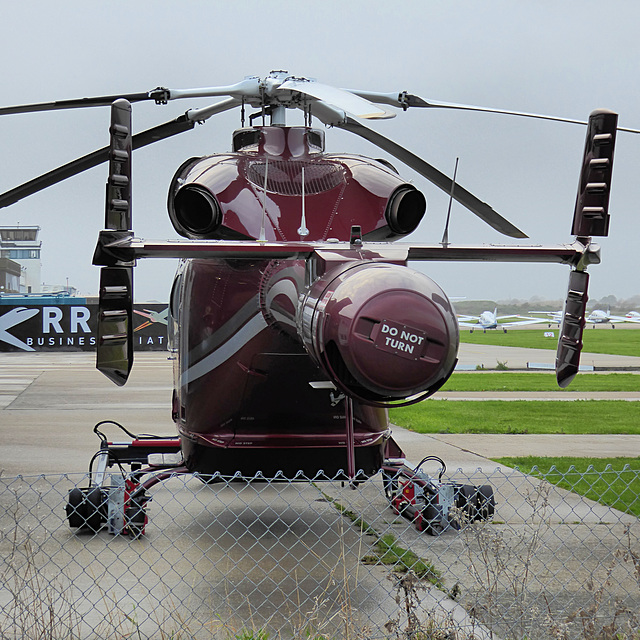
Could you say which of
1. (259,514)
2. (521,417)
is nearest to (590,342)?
(521,417)

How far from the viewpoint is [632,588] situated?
5332mm

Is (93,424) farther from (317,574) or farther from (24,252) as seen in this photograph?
(24,252)

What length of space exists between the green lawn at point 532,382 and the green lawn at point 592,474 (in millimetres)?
10193

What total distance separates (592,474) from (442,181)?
4.02 metres

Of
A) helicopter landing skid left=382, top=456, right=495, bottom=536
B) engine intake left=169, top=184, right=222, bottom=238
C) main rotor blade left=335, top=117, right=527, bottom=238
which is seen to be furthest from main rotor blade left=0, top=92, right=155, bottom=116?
helicopter landing skid left=382, top=456, right=495, bottom=536

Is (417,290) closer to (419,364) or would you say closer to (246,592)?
(419,364)

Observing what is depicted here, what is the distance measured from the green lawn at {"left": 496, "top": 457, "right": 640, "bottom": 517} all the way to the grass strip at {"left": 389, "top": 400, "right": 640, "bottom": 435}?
9.36 feet

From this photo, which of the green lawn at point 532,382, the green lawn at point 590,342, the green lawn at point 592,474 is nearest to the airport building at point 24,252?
the green lawn at point 590,342

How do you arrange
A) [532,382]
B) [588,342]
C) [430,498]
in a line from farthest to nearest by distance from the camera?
[588,342] < [532,382] < [430,498]

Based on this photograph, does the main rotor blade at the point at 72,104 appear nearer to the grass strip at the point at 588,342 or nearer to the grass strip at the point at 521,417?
the grass strip at the point at 521,417

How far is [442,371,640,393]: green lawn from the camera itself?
20.6 m

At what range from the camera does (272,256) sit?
15.3 feet

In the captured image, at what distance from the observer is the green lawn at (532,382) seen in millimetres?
20562

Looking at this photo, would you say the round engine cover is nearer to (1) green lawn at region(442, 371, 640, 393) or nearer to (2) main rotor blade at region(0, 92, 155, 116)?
(2) main rotor blade at region(0, 92, 155, 116)
